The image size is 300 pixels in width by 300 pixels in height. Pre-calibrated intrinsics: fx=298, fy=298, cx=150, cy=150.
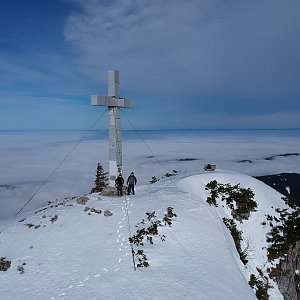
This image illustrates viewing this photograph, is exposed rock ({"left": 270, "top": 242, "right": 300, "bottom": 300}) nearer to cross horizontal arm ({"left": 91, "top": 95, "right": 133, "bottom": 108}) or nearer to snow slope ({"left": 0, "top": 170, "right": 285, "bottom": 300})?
snow slope ({"left": 0, "top": 170, "right": 285, "bottom": 300})

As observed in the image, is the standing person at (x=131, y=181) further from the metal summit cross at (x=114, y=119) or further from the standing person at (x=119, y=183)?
the metal summit cross at (x=114, y=119)

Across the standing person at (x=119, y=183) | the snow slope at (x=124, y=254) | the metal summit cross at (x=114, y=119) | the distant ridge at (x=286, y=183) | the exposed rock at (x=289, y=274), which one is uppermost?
the metal summit cross at (x=114, y=119)

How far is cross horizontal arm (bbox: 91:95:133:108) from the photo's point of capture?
19927 millimetres

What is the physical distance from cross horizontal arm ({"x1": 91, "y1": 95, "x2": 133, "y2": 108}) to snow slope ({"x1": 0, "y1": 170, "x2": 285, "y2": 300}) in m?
6.56

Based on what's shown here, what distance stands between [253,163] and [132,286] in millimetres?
179658

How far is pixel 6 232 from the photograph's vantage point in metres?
16.4

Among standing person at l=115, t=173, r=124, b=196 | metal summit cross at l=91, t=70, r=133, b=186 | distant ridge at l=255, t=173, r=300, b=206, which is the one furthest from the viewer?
distant ridge at l=255, t=173, r=300, b=206

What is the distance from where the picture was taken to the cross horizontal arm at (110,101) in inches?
785

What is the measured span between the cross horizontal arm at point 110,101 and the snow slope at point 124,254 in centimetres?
656

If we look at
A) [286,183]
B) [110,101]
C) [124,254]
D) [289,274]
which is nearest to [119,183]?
[110,101]

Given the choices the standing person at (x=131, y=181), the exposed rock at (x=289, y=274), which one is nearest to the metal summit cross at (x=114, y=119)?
the standing person at (x=131, y=181)

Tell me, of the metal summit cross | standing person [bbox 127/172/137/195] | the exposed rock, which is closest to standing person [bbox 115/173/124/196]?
standing person [bbox 127/172/137/195]

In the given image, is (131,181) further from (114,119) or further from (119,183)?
(114,119)

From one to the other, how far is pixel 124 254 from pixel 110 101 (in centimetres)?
1143
